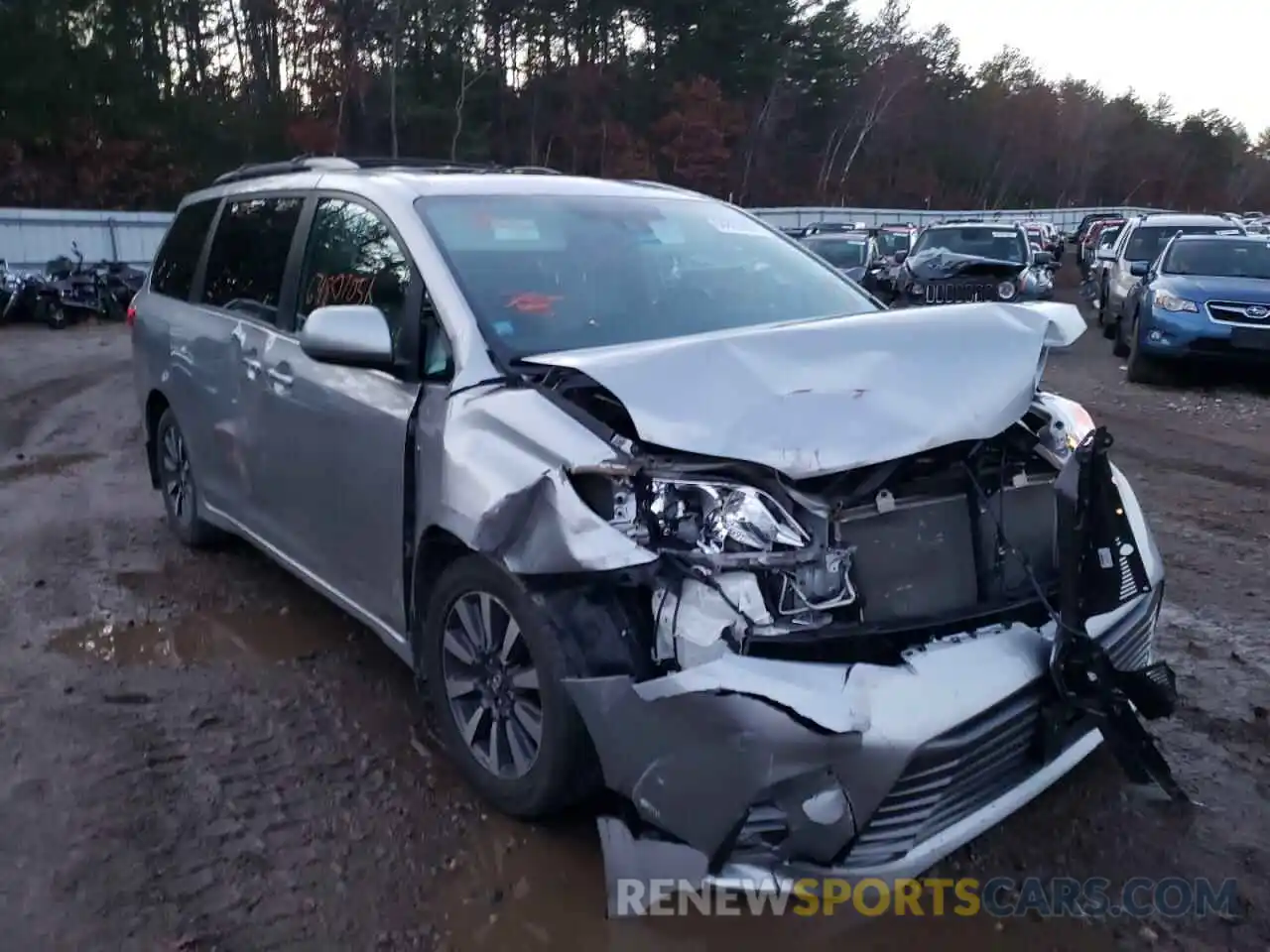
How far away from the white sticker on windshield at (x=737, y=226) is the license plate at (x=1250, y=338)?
8.17m

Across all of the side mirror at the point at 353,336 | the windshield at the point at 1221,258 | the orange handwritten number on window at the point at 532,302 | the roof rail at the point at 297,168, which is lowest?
the windshield at the point at 1221,258

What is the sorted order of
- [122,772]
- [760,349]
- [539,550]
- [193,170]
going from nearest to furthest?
1. [539,550]
2. [760,349]
3. [122,772]
4. [193,170]

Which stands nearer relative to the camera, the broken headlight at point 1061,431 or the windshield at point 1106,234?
the broken headlight at point 1061,431

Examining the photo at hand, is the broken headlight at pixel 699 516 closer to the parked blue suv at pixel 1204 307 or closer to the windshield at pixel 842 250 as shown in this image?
the parked blue suv at pixel 1204 307

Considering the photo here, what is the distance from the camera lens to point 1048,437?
342 cm

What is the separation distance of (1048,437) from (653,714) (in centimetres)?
155

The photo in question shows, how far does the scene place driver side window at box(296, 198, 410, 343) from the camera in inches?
151

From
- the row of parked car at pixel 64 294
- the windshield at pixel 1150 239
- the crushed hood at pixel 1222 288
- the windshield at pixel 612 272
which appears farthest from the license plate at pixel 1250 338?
the row of parked car at pixel 64 294

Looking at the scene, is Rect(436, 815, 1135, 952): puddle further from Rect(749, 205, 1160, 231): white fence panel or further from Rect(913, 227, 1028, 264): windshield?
Rect(749, 205, 1160, 231): white fence panel

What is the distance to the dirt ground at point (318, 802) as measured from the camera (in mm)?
2904

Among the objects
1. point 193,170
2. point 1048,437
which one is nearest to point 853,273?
point 1048,437

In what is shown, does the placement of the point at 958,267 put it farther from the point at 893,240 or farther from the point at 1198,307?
the point at 893,240

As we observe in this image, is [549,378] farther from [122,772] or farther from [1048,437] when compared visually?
[122,772]

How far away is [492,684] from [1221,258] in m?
11.9
